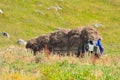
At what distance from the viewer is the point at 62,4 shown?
78375mm

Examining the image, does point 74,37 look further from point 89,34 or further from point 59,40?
point 89,34

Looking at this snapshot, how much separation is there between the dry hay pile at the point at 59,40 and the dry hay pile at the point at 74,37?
Answer: 51 centimetres

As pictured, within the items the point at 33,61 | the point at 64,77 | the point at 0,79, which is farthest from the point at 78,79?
the point at 33,61

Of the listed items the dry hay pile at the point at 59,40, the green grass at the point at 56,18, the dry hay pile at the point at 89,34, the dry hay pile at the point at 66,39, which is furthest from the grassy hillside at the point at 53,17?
the dry hay pile at the point at 89,34

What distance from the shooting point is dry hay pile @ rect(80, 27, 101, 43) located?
110 ft

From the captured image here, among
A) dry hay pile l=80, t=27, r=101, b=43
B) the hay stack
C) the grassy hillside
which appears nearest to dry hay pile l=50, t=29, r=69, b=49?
the hay stack

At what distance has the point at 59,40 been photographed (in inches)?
1427

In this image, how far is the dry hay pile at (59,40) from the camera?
36.1 metres

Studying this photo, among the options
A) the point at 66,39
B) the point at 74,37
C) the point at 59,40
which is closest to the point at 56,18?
the point at 59,40

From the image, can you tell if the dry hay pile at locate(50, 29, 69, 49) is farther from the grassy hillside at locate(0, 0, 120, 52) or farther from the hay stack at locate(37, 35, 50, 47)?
the grassy hillside at locate(0, 0, 120, 52)

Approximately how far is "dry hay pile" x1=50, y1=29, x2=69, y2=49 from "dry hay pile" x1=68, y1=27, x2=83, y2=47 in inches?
19.9

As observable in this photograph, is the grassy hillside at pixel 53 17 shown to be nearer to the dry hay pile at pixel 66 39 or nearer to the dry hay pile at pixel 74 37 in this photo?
the dry hay pile at pixel 66 39

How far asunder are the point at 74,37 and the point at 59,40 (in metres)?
1.63

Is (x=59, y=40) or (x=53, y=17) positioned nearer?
(x=59, y=40)
